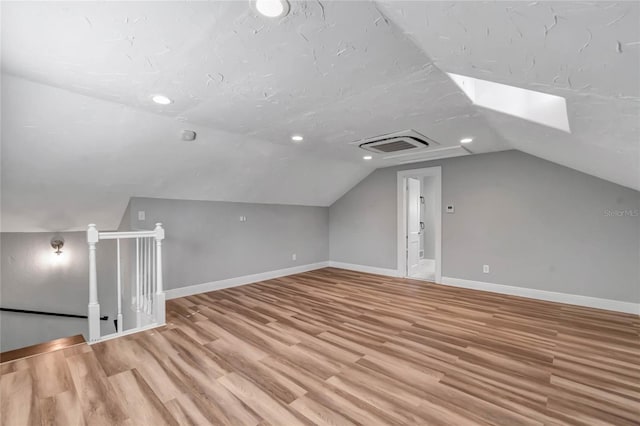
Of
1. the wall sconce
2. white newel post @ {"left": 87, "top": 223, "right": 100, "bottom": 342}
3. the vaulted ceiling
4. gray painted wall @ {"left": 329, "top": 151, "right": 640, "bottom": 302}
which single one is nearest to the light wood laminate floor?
white newel post @ {"left": 87, "top": 223, "right": 100, "bottom": 342}

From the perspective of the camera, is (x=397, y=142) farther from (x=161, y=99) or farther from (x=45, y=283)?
(x=45, y=283)

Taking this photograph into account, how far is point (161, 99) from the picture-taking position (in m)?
2.33

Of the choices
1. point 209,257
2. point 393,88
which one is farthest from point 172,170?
point 393,88

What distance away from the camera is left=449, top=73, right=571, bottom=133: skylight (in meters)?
A: 2.25

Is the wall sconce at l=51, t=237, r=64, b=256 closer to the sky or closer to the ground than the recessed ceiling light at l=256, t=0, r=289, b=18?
closer to the ground

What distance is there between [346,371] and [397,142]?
272cm

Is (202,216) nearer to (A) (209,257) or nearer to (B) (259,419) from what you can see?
(A) (209,257)

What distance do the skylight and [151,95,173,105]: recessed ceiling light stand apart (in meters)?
2.44

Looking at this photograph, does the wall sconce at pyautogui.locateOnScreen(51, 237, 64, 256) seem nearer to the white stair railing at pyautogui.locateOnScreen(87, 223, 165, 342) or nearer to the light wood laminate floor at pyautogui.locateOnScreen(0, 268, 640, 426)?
the white stair railing at pyautogui.locateOnScreen(87, 223, 165, 342)

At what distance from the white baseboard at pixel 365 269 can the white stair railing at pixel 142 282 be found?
386 cm

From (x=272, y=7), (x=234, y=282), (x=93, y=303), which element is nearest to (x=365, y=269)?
(x=234, y=282)

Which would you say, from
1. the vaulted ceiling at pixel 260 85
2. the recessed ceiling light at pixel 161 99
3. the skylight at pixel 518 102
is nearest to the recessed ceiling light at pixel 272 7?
the vaulted ceiling at pixel 260 85

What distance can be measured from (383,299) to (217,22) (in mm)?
3770

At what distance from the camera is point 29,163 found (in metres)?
2.70
